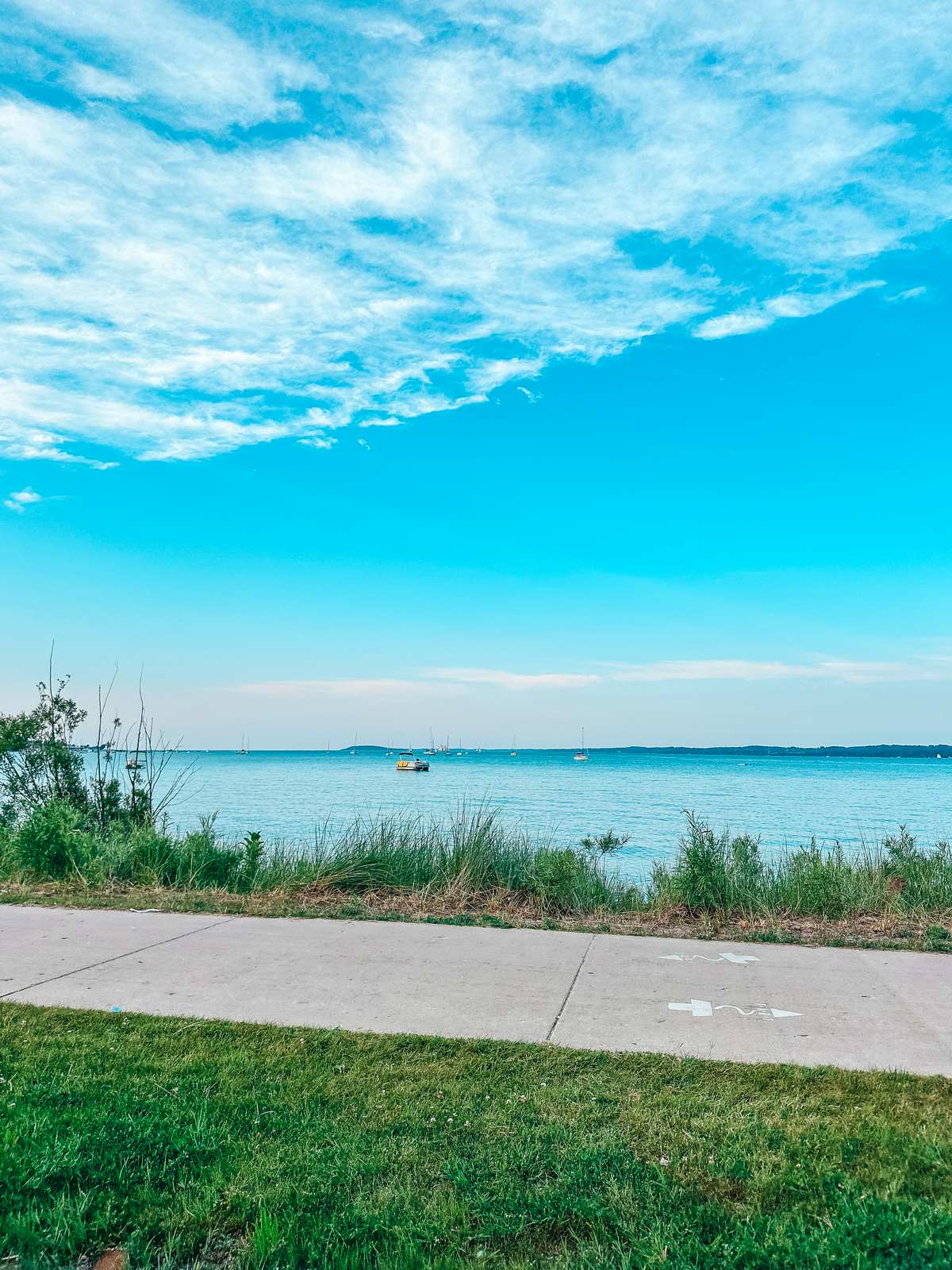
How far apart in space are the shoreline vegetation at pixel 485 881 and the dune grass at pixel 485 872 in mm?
18

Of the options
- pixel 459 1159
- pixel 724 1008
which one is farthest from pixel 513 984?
pixel 459 1159

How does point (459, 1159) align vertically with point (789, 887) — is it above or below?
below

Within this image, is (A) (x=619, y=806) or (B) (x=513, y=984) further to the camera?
(A) (x=619, y=806)

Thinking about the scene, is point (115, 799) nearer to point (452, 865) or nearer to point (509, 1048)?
point (452, 865)

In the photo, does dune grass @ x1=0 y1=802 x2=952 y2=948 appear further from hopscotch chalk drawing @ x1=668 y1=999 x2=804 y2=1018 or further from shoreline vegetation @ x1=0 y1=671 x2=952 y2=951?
hopscotch chalk drawing @ x1=668 y1=999 x2=804 y2=1018

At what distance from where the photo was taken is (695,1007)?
534 cm

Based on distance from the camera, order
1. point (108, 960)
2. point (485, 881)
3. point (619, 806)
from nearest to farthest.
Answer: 1. point (108, 960)
2. point (485, 881)
3. point (619, 806)

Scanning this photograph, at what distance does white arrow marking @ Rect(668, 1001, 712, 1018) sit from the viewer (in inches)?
205

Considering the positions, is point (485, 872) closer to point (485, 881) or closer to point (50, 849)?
point (485, 881)

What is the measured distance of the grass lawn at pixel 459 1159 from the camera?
9.45 feet

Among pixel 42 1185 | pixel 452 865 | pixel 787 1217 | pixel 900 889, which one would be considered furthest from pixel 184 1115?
pixel 900 889

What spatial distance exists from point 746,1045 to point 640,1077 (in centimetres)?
82

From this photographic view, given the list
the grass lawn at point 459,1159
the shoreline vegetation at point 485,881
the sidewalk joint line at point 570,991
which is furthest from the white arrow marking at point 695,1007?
the shoreline vegetation at point 485,881

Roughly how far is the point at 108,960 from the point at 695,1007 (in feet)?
13.6
